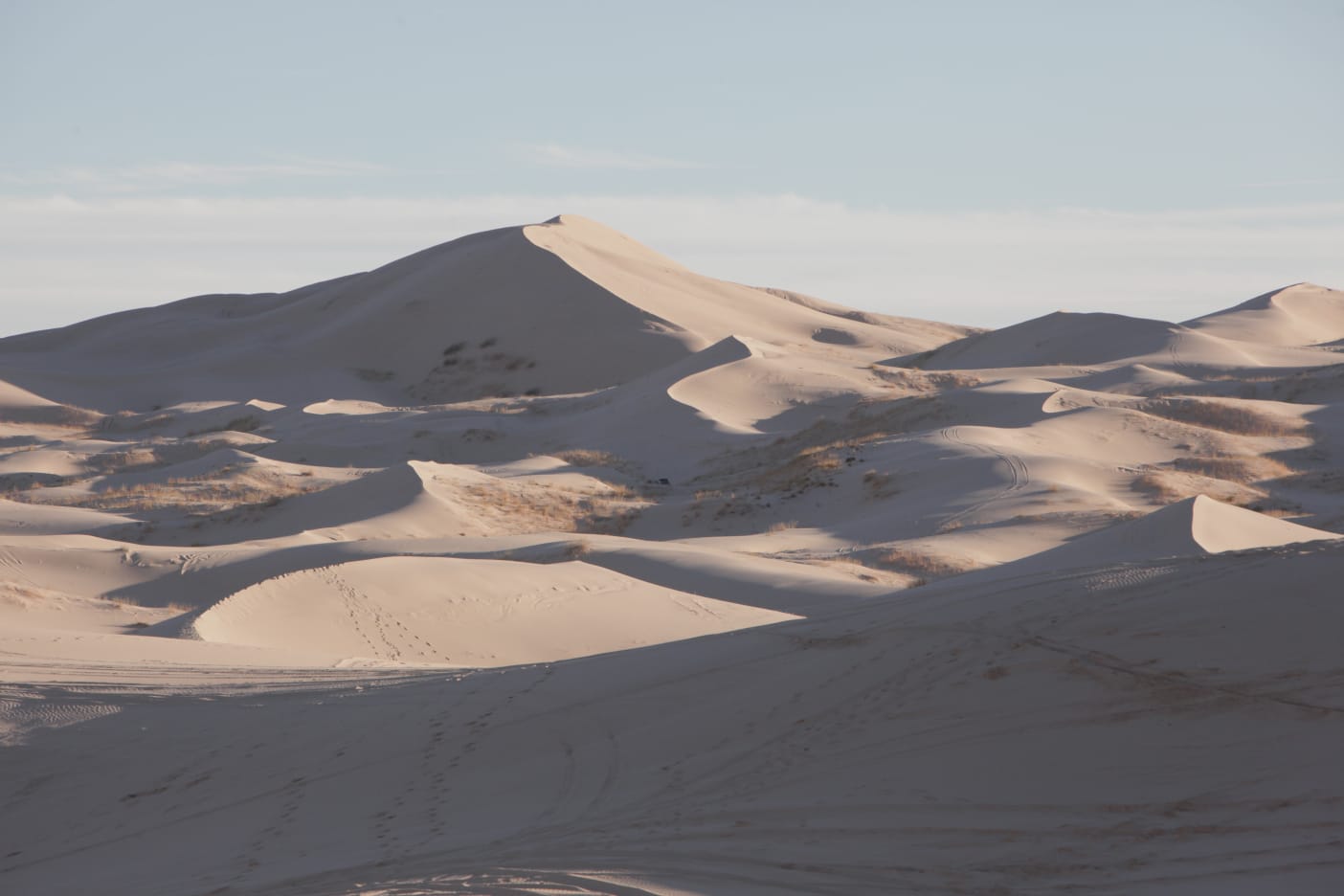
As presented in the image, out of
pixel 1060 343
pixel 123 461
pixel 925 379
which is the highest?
pixel 1060 343

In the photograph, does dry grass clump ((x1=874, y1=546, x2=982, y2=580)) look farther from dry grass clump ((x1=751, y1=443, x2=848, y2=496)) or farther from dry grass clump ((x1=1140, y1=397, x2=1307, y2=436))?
dry grass clump ((x1=1140, y1=397, x2=1307, y2=436))

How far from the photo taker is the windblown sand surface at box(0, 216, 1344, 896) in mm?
4590

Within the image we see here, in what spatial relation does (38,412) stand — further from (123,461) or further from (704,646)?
(704,646)

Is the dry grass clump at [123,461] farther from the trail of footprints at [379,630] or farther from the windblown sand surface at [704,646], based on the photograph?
the trail of footprints at [379,630]

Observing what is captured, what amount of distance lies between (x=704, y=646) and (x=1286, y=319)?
41589 millimetres

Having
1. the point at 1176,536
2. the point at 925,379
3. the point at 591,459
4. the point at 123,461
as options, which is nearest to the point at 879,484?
the point at 591,459

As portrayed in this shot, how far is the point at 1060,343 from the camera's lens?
35344 mm

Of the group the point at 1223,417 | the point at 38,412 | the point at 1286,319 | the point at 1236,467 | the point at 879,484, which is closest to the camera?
the point at 879,484

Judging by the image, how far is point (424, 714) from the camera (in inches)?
264

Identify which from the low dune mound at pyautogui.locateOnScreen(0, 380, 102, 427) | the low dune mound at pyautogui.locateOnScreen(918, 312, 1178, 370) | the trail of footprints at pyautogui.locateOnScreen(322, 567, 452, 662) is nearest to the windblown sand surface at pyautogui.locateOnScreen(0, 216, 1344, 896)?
the trail of footprints at pyautogui.locateOnScreen(322, 567, 452, 662)

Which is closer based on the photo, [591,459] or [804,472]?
[804,472]

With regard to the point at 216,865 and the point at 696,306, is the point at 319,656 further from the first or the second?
the point at 696,306

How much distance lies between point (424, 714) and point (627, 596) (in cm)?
533

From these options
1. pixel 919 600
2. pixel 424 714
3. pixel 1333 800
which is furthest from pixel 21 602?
pixel 1333 800
